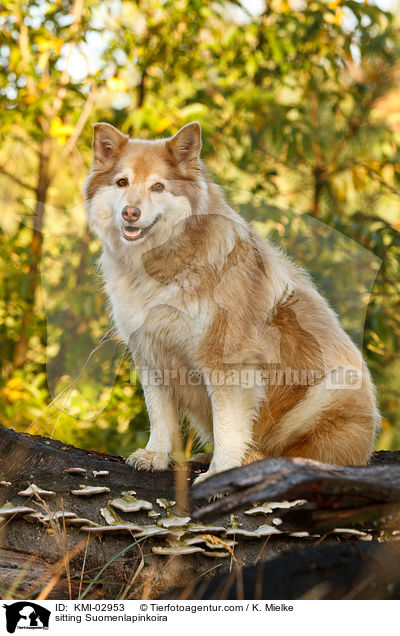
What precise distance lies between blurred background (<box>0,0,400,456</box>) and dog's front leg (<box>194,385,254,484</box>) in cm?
106

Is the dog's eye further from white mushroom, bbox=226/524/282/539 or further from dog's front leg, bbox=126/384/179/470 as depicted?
white mushroom, bbox=226/524/282/539

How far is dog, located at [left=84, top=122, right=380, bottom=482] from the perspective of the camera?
9.59 ft

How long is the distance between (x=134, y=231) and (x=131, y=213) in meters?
0.10

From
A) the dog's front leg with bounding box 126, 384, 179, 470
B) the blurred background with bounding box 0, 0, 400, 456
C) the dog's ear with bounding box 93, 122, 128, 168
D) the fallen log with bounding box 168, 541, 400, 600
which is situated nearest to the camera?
the fallen log with bounding box 168, 541, 400, 600

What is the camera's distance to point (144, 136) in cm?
504

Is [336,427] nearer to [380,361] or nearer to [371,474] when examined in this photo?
[371,474]

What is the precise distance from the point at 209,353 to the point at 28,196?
3.82 metres

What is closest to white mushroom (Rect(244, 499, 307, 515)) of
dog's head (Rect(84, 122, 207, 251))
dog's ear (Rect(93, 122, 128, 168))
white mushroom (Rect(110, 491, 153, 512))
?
white mushroom (Rect(110, 491, 153, 512))

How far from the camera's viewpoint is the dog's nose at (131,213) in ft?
9.14

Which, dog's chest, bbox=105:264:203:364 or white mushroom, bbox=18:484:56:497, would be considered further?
dog's chest, bbox=105:264:203:364

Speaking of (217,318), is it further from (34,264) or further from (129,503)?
(34,264)

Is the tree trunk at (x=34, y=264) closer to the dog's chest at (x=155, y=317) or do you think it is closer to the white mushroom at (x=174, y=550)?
the dog's chest at (x=155, y=317)
